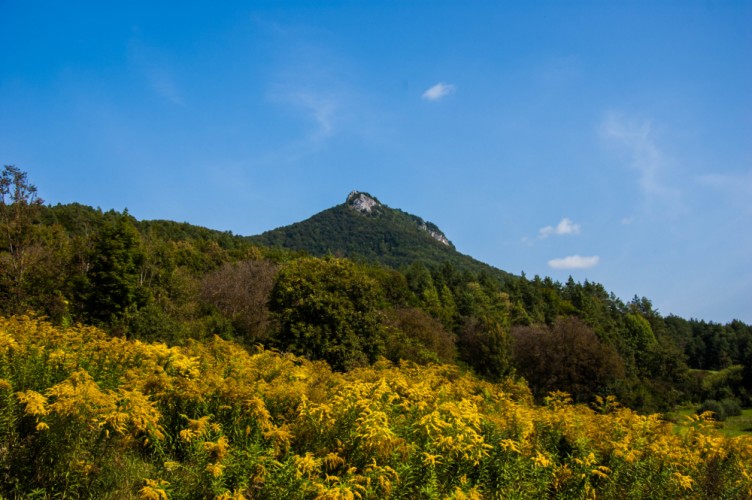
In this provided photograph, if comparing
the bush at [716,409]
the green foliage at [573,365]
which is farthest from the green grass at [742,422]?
the green foliage at [573,365]

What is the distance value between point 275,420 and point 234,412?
58 centimetres

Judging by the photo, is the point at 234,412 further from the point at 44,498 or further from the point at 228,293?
the point at 228,293

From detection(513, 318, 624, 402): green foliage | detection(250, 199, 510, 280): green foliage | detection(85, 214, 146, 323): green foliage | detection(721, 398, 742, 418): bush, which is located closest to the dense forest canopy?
detection(85, 214, 146, 323): green foliage

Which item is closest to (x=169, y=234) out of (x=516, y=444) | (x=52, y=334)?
(x=52, y=334)

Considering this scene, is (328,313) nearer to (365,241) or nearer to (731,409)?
(731,409)

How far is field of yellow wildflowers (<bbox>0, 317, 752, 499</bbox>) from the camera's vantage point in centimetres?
405

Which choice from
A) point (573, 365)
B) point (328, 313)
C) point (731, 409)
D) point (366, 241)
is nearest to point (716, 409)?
point (731, 409)

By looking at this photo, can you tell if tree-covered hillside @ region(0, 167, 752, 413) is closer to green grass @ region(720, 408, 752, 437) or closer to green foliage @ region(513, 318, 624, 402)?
green foliage @ region(513, 318, 624, 402)

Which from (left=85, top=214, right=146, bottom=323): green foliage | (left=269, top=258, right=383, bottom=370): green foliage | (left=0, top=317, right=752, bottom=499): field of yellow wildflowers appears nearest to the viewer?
(left=0, top=317, right=752, bottom=499): field of yellow wildflowers

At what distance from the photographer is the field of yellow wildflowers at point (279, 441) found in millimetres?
4047

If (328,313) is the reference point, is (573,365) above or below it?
below

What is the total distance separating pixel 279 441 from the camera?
471 cm

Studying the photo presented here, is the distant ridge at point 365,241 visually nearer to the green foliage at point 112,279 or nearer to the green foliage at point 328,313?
the green foliage at point 112,279

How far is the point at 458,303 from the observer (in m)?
77.7
